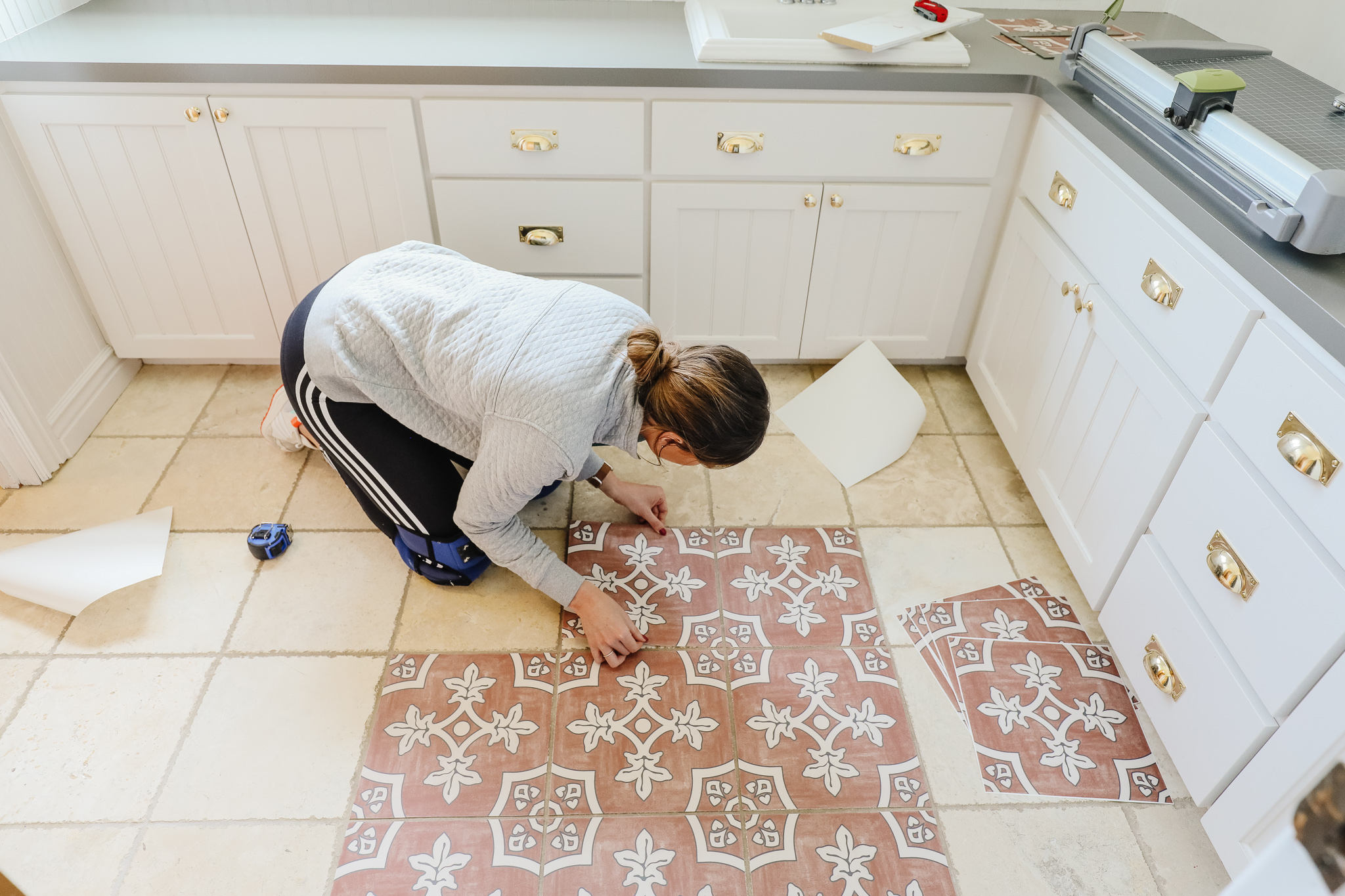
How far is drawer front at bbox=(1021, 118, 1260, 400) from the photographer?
1.18m

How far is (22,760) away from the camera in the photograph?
1338 millimetres

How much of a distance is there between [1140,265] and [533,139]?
118 cm

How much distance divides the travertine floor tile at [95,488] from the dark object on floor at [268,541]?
22 centimetres

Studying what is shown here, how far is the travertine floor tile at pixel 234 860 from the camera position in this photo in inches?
47.2

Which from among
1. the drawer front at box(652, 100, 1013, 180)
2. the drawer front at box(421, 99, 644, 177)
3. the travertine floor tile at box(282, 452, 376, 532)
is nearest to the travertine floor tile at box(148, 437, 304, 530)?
the travertine floor tile at box(282, 452, 376, 532)

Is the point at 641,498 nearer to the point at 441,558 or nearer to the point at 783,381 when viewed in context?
the point at 441,558

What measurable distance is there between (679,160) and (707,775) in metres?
1.25

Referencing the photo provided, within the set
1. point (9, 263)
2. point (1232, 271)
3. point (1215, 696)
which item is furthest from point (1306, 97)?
point (9, 263)

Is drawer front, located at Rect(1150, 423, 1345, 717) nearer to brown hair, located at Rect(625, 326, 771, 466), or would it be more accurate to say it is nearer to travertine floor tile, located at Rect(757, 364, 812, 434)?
brown hair, located at Rect(625, 326, 771, 466)

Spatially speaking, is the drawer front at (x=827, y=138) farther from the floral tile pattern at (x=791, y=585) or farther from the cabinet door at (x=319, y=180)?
the floral tile pattern at (x=791, y=585)

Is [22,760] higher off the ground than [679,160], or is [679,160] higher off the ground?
[679,160]

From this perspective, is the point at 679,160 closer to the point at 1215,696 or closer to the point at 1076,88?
the point at 1076,88

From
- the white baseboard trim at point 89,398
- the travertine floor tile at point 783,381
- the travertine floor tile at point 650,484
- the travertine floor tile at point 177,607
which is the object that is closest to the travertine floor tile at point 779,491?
the travertine floor tile at point 650,484

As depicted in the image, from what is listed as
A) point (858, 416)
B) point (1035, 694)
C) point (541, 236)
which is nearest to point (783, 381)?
point (858, 416)
